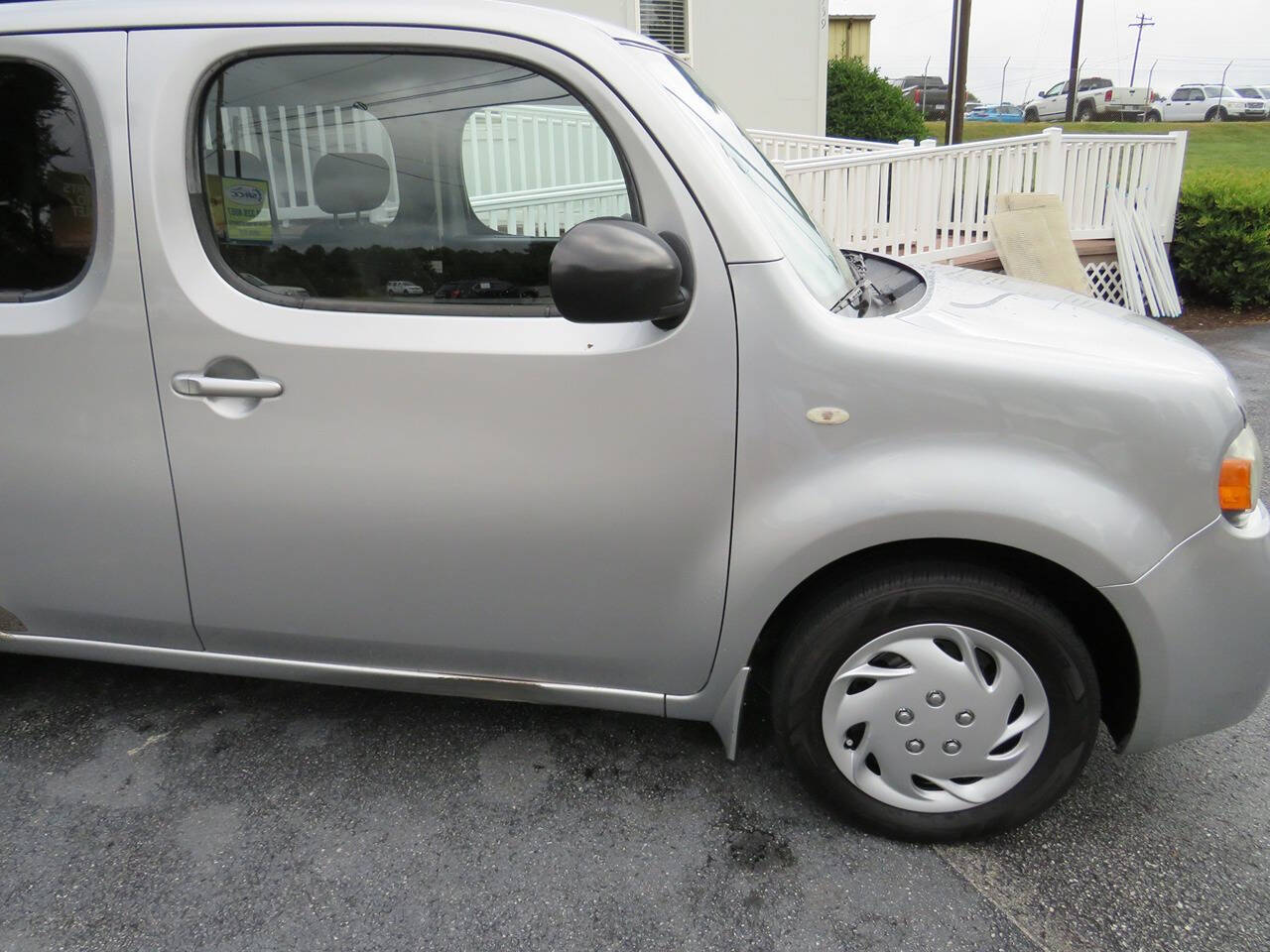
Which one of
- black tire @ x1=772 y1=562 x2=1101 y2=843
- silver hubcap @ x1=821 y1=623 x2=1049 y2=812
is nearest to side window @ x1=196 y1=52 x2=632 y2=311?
black tire @ x1=772 y1=562 x2=1101 y2=843

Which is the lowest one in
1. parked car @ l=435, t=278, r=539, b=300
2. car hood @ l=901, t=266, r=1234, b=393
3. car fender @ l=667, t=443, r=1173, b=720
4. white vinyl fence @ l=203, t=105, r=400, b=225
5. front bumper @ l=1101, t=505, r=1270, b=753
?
front bumper @ l=1101, t=505, r=1270, b=753

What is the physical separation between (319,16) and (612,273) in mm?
935

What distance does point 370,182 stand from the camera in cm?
215

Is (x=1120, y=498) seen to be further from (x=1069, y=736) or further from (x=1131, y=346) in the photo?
(x=1069, y=736)

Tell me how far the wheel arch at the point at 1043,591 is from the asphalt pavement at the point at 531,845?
390 millimetres

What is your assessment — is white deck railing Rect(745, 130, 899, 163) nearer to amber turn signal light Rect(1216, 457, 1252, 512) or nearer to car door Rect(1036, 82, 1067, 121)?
amber turn signal light Rect(1216, 457, 1252, 512)

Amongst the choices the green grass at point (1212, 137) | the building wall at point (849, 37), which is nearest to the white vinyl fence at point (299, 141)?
the green grass at point (1212, 137)

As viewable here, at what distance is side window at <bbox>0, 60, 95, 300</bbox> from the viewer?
85.3 inches

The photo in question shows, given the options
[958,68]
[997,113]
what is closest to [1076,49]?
[997,113]

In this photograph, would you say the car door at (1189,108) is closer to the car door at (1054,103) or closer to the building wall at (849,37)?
the car door at (1054,103)

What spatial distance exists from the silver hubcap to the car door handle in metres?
1.44

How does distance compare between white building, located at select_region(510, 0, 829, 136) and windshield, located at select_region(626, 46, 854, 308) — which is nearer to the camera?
windshield, located at select_region(626, 46, 854, 308)

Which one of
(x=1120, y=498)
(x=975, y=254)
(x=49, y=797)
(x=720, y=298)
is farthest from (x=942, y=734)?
(x=975, y=254)

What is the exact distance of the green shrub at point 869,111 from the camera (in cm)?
1620
